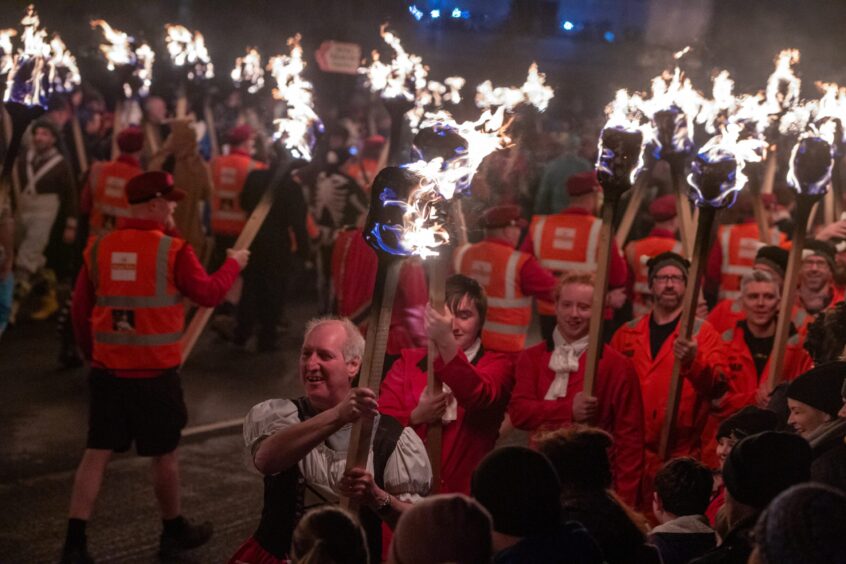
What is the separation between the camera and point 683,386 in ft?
22.4

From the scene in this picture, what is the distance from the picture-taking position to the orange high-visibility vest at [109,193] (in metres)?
11.9

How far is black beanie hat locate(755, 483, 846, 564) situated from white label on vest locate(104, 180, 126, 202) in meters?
9.79

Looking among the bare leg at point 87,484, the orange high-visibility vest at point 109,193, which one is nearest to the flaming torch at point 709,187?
the bare leg at point 87,484

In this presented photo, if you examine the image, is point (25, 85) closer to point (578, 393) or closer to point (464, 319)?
point (464, 319)

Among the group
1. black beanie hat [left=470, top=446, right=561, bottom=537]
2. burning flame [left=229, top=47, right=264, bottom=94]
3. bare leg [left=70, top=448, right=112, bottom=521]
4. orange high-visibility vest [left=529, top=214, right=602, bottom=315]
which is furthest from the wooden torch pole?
burning flame [left=229, top=47, right=264, bottom=94]

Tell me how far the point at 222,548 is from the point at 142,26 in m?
19.0

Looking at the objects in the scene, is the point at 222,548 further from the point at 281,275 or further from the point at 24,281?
the point at 24,281

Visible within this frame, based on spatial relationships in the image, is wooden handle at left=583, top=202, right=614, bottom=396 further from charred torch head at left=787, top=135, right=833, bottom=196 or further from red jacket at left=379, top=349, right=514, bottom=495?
charred torch head at left=787, top=135, right=833, bottom=196

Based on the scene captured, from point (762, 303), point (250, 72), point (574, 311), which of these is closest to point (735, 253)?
point (762, 303)

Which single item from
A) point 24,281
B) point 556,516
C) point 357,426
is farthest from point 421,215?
point 24,281

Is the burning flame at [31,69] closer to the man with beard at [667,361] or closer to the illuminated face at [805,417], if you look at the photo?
the man with beard at [667,361]

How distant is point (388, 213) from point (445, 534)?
1.56m

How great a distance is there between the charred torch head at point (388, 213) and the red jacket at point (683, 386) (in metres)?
2.63

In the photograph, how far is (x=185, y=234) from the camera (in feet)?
43.3
